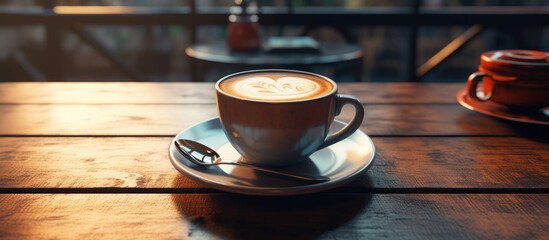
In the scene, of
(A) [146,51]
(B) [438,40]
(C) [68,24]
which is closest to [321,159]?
(C) [68,24]

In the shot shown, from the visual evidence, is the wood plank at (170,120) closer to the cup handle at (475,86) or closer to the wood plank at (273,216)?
the cup handle at (475,86)

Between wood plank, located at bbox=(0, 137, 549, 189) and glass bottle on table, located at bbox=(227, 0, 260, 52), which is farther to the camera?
glass bottle on table, located at bbox=(227, 0, 260, 52)

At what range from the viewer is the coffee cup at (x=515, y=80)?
71cm

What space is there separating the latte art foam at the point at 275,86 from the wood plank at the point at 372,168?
0.10 m

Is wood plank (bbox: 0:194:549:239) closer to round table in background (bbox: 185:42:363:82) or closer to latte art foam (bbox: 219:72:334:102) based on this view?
A: latte art foam (bbox: 219:72:334:102)

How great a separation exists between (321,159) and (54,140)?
1.04ft

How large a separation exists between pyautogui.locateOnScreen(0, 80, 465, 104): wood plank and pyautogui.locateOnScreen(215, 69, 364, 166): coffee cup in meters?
0.32

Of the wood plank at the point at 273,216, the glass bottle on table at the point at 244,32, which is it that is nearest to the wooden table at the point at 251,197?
the wood plank at the point at 273,216

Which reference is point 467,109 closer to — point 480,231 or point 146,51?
point 480,231

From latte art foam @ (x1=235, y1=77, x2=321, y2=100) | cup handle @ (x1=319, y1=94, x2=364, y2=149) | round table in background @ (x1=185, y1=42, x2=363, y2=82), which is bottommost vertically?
round table in background @ (x1=185, y1=42, x2=363, y2=82)

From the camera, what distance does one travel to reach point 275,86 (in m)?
0.56

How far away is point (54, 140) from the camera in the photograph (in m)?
0.64

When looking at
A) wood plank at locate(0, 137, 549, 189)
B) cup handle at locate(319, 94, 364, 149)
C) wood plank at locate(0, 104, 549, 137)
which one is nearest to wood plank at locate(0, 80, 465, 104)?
wood plank at locate(0, 104, 549, 137)

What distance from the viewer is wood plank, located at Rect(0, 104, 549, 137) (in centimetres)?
69
